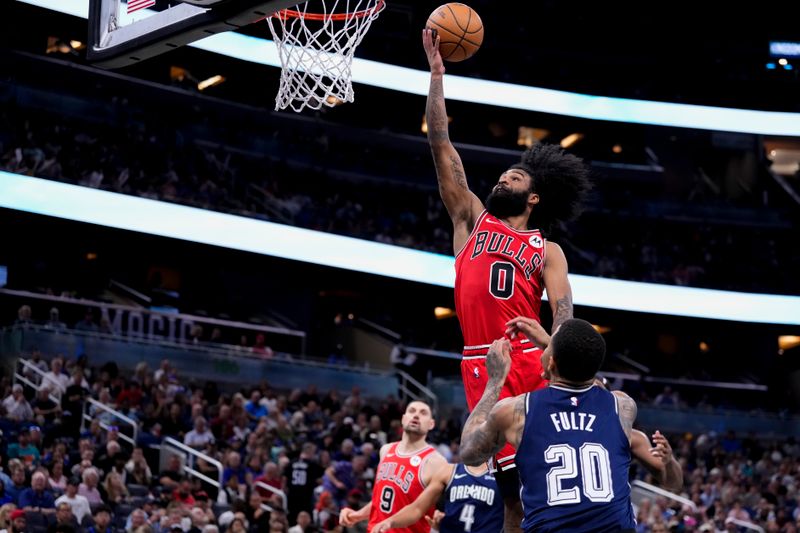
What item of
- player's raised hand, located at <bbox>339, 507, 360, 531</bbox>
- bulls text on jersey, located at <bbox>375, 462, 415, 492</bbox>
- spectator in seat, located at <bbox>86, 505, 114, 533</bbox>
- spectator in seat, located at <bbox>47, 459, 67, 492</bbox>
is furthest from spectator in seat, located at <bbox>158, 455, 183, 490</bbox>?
player's raised hand, located at <bbox>339, 507, 360, 531</bbox>

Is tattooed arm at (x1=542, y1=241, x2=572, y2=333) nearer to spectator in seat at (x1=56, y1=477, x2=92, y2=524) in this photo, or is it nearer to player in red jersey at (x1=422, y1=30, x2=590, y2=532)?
player in red jersey at (x1=422, y1=30, x2=590, y2=532)

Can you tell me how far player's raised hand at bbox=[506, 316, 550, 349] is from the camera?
5.52m

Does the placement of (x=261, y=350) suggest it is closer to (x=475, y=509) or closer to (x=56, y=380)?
(x=56, y=380)

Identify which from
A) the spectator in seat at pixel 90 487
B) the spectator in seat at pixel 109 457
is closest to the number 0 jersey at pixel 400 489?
the spectator in seat at pixel 90 487

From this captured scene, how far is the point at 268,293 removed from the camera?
30656 mm

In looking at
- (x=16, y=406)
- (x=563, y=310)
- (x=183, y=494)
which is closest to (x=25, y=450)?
(x=16, y=406)

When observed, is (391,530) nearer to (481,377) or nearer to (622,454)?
(481,377)

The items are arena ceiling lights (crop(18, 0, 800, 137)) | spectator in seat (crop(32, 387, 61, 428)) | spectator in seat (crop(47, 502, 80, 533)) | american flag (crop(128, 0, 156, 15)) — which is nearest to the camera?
american flag (crop(128, 0, 156, 15))

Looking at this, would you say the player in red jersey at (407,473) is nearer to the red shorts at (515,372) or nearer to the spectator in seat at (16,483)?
the red shorts at (515,372)

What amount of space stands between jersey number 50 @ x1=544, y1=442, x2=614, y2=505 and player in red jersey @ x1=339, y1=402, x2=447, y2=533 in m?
4.21

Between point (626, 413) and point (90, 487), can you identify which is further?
point (90, 487)

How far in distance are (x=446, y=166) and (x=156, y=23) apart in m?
2.16

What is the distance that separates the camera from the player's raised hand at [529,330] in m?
5.52

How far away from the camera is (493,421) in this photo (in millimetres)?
5055
